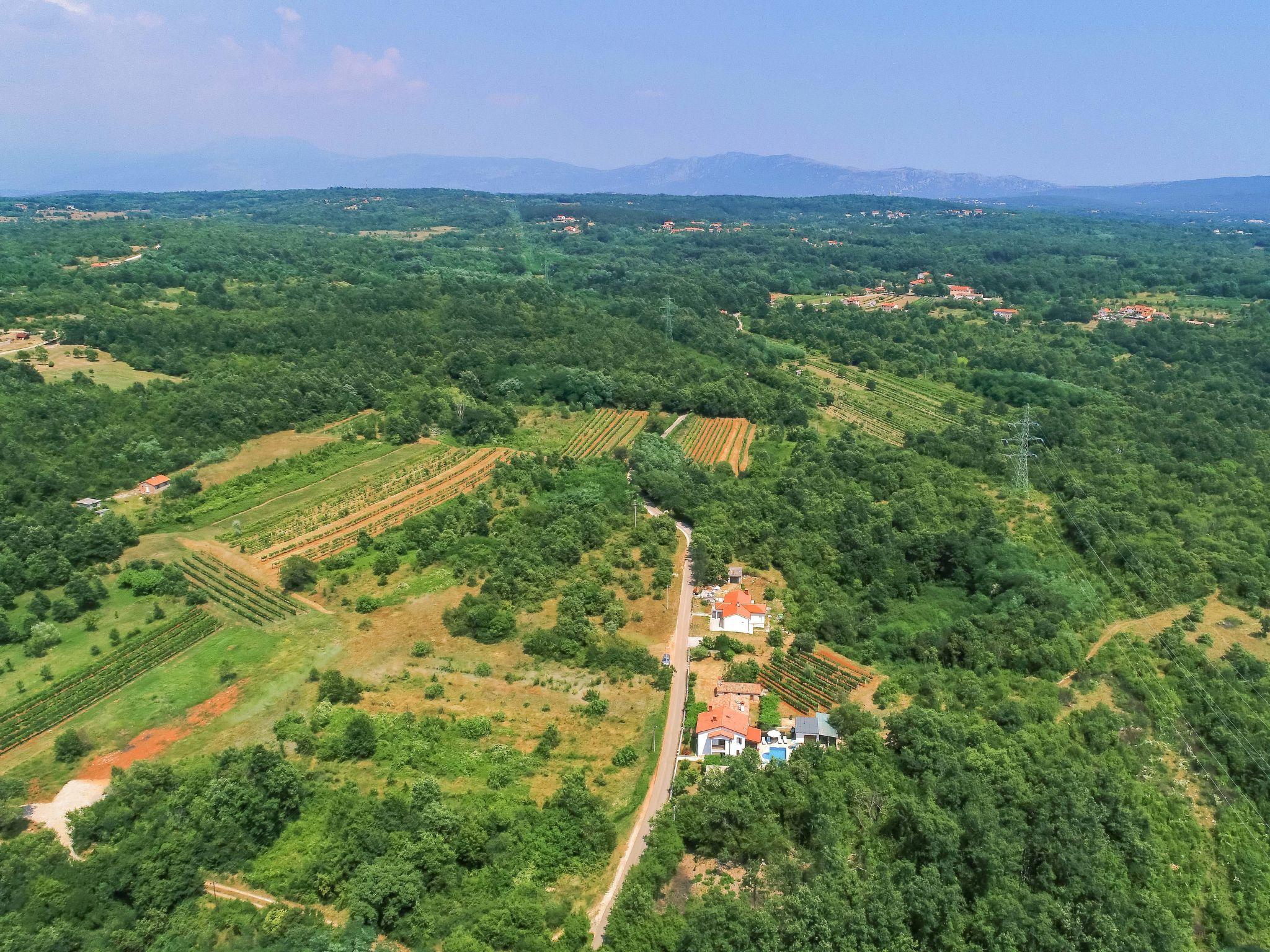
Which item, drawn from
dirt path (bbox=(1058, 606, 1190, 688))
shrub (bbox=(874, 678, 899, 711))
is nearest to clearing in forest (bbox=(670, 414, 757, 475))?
shrub (bbox=(874, 678, 899, 711))

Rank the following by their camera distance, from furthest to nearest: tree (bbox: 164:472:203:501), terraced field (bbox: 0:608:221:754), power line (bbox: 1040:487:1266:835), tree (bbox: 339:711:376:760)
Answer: tree (bbox: 164:472:203:501) → terraced field (bbox: 0:608:221:754) → tree (bbox: 339:711:376:760) → power line (bbox: 1040:487:1266:835)

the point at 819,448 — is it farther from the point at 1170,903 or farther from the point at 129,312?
the point at 129,312

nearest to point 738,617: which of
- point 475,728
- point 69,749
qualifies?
point 475,728

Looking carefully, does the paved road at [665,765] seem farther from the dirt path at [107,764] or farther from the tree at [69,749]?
the tree at [69,749]

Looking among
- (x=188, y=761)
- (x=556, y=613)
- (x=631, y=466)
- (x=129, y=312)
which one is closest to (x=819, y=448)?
(x=631, y=466)

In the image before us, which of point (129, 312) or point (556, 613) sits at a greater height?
point (129, 312)

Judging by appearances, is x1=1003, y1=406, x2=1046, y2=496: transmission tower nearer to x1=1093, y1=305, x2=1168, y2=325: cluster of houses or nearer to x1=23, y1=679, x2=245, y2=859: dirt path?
x1=23, y1=679, x2=245, y2=859: dirt path
